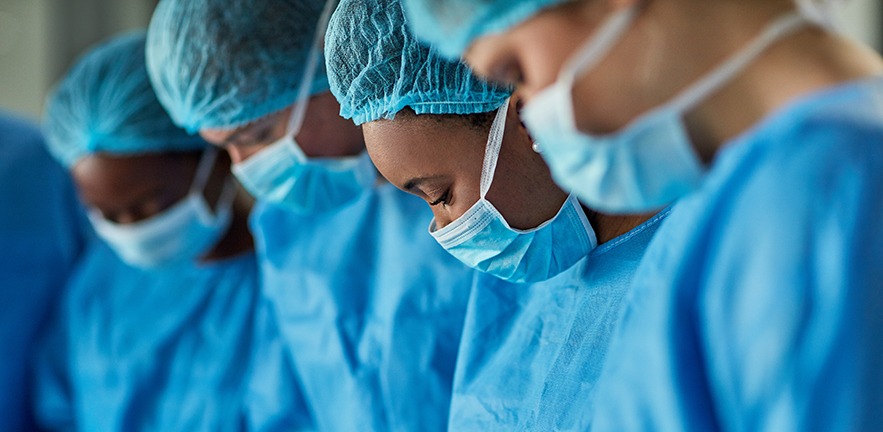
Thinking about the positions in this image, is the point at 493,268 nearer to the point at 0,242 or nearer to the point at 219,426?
the point at 219,426

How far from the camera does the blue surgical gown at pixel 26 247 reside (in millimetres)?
2186

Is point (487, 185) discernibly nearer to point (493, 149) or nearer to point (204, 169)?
point (493, 149)

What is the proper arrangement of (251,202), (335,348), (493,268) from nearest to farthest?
(493,268) < (335,348) < (251,202)

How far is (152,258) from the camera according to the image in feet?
6.69

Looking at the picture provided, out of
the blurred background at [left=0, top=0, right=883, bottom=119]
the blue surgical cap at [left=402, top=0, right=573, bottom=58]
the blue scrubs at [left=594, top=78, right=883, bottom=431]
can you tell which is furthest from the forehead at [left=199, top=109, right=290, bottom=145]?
the blurred background at [left=0, top=0, right=883, bottom=119]

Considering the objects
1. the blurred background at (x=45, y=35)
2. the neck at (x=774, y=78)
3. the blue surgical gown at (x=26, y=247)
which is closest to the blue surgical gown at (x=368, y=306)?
the blue surgical gown at (x=26, y=247)

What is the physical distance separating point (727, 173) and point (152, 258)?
1550 mm

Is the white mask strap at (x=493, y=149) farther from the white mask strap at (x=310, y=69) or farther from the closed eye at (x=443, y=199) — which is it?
the white mask strap at (x=310, y=69)

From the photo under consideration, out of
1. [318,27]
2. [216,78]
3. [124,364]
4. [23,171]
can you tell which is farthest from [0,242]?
[318,27]

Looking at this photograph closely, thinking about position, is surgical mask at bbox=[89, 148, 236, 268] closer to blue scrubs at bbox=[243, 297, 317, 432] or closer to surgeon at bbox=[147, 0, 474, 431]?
blue scrubs at bbox=[243, 297, 317, 432]

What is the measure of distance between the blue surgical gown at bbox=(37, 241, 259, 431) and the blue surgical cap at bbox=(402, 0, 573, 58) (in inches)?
49.6

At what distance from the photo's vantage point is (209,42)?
1.53 m

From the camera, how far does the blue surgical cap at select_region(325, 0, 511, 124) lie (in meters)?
1.15

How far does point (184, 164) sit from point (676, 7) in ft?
4.82
